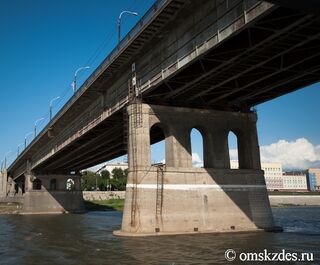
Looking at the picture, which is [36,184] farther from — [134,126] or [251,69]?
[251,69]

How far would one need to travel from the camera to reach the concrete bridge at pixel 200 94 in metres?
24.9

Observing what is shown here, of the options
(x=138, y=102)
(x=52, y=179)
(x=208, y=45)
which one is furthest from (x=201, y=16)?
(x=52, y=179)

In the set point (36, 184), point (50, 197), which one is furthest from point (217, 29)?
point (36, 184)

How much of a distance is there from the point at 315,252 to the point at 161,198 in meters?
13.5

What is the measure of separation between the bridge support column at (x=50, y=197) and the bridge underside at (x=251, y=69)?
2062 inches

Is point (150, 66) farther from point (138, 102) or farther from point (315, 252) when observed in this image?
point (315, 252)

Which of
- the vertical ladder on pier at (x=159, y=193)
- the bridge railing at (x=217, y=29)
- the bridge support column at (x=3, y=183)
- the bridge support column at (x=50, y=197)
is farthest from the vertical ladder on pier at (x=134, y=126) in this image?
the bridge support column at (x=3, y=183)

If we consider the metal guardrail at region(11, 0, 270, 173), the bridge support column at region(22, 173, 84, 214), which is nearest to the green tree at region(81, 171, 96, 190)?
the bridge support column at region(22, 173, 84, 214)

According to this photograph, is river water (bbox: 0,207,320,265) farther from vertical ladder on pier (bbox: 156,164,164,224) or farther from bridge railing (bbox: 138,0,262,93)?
bridge railing (bbox: 138,0,262,93)

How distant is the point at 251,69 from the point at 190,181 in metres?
11.0

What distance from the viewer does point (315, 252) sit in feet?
73.9

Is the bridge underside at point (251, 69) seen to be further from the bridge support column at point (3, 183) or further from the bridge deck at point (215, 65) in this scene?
the bridge support column at point (3, 183)

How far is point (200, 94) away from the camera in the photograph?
36250 mm

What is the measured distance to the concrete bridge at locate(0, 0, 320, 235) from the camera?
982 inches
